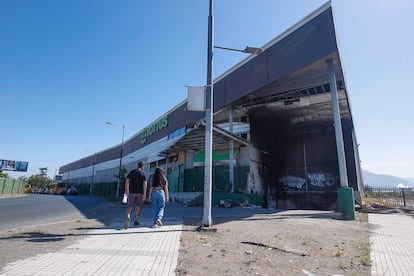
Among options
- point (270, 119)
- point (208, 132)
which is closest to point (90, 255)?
point (208, 132)

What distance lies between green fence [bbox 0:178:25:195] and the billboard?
30.3 m

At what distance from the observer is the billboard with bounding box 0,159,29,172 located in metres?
61.2

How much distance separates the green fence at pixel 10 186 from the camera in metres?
31.9

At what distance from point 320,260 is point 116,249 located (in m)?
3.41

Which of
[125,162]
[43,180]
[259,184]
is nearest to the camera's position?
[259,184]

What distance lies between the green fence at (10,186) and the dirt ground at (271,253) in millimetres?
37889

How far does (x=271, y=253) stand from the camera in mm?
4078

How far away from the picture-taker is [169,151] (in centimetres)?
2300

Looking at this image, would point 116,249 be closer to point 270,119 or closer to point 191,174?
point 191,174

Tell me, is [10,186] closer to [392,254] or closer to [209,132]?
[209,132]

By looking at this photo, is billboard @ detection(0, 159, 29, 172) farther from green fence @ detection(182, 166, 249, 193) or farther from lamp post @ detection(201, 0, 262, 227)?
lamp post @ detection(201, 0, 262, 227)

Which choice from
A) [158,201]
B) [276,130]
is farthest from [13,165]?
[158,201]

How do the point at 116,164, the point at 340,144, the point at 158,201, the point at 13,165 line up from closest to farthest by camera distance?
the point at 158,201, the point at 340,144, the point at 116,164, the point at 13,165

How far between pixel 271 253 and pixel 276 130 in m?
24.1
